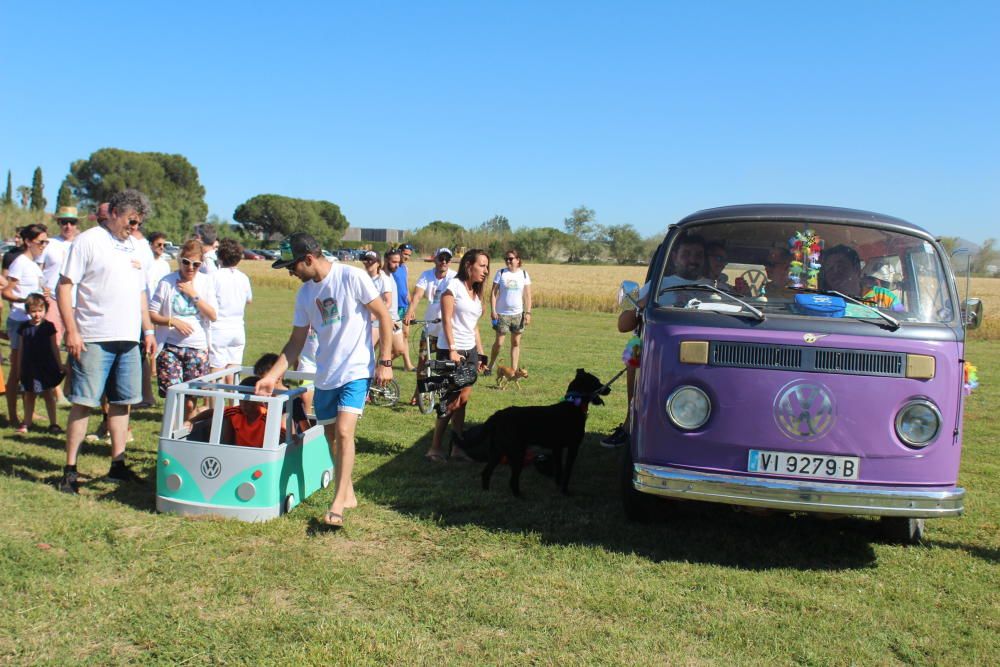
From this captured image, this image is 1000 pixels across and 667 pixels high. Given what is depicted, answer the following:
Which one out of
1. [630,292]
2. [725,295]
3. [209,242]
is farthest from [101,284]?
[725,295]

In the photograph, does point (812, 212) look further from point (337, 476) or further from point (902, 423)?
point (337, 476)

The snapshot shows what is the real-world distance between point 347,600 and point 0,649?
1526 millimetres

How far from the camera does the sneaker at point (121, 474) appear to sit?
233 inches

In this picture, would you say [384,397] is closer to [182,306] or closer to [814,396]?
[182,306]

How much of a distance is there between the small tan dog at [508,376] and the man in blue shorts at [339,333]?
5674mm

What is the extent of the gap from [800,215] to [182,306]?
5162 mm

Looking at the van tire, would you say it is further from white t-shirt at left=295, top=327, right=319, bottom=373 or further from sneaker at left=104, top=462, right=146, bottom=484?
sneaker at left=104, top=462, right=146, bottom=484

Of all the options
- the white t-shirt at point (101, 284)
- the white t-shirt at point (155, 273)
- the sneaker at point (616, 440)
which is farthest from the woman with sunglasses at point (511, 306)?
the white t-shirt at point (101, 284)

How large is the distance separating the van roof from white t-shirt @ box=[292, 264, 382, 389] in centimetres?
222

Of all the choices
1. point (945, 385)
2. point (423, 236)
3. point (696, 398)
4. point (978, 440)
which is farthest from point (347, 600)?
point (423, 236)

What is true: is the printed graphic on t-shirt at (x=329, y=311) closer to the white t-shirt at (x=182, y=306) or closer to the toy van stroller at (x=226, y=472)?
the toy van stroller at (x=226, y=472)

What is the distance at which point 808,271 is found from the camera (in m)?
5.20

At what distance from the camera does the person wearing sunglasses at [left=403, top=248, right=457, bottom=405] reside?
9625mm

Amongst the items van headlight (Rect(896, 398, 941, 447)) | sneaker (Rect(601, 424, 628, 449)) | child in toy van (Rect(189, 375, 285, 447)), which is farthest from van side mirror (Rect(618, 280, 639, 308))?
child in toy van (Rect(189, 375, 285, 447))
